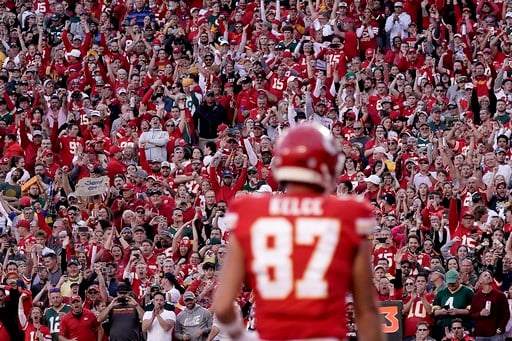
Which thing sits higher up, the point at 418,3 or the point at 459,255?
the point at 418,3

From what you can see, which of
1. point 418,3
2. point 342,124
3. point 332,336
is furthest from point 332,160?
point 418,3

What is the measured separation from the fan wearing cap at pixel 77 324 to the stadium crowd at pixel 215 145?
2cm

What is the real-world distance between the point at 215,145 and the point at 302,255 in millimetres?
16289

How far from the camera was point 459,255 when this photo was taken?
17.2m

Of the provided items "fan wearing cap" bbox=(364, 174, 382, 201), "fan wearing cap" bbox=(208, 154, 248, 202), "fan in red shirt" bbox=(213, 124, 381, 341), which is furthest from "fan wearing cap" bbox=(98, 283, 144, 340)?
"fan in red shirt" bbox=(213, 124, 381, 341)

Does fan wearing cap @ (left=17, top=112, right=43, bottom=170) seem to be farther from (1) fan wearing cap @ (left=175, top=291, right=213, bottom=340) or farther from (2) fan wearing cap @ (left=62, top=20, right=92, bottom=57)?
(1) fan wearing cap @ (left=175, top=291, right=213, bottom=340)

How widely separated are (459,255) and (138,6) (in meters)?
12.0

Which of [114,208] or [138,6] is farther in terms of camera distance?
[138,6]

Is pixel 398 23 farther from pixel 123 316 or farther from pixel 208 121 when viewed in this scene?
pixel 123 316

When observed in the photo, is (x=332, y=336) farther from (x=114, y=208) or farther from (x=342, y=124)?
(x=342, y=124)

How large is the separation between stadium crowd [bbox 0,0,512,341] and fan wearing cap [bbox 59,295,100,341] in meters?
0.02

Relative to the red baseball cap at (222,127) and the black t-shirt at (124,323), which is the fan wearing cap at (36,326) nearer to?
the black t-shirt at (124,323)

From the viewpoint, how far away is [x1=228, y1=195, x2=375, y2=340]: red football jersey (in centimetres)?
559

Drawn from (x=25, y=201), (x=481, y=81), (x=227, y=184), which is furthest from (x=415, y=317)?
(x=481, y=81)
